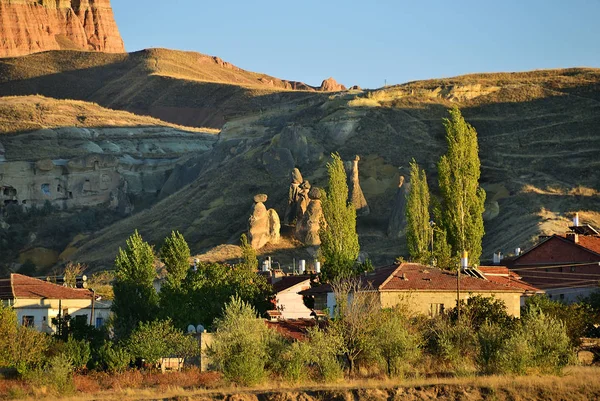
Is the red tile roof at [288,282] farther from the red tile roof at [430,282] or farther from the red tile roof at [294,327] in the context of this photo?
the red tile roof at [430,282]

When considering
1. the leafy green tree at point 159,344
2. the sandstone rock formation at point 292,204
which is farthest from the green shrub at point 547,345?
the sandstone rock formation at point 292,204

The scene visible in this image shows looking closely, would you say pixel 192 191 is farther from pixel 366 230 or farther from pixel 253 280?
pixel 253 280

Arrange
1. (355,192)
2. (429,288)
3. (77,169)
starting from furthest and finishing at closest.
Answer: (77,169) < (355,192) < (429,288)

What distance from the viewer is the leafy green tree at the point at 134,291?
66.3 meters

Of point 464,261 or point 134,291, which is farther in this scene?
point 464,261

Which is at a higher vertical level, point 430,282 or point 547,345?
point 430,282

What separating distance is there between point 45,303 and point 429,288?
862 inches

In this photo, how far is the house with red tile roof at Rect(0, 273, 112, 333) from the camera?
7031 centimetres

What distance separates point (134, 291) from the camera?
68.2 meters

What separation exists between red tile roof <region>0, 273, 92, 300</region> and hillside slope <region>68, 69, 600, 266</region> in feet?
100

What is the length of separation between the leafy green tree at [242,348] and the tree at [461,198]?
76.1 feet

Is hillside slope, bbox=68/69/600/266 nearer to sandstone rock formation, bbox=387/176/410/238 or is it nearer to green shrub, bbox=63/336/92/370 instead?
sandstone rock formation, bbox=387/176/410/238

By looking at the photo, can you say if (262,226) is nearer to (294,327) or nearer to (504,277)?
(504,277)

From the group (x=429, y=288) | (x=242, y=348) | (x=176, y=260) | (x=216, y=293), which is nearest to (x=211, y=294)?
(x=216, y=293)
